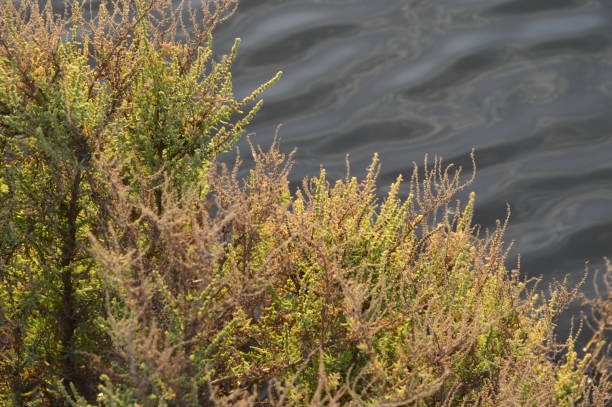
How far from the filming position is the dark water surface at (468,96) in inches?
472

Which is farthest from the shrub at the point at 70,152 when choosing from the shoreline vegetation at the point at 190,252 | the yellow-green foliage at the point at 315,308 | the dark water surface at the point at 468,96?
the dark water surface at the point at 468,96

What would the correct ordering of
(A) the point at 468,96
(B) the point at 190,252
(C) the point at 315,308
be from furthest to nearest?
(A) the point at 468,96 → (C) the point at 315,308 → (B) the point at 190,252

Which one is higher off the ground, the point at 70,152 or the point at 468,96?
the point at 70,152

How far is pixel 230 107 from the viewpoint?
557 centimetres

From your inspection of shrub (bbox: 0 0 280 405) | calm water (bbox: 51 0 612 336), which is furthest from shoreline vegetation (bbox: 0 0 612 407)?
calm water (bbox: 51 0 612 336)

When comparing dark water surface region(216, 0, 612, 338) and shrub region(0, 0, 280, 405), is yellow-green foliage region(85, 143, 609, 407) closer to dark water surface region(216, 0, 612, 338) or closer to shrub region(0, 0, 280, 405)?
shrub region(0, 0, 280, 405)

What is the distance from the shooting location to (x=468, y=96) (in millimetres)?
13195

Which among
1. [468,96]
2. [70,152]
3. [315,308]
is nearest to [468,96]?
[468,96]

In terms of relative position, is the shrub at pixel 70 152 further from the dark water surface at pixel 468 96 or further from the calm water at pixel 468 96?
the dark water surface at pixel 468 96

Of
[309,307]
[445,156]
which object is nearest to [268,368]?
[309,307]

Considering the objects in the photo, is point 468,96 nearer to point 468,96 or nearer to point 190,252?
Answer: point 468,96

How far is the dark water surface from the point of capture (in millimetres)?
11984

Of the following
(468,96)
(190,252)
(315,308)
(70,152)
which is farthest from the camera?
(468,96)

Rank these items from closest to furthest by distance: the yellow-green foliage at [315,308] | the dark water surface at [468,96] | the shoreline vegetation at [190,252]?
the yellow-green foliage at [315,308], the shoreline vegetation at [190,252], the dark water surface at [468,96]
